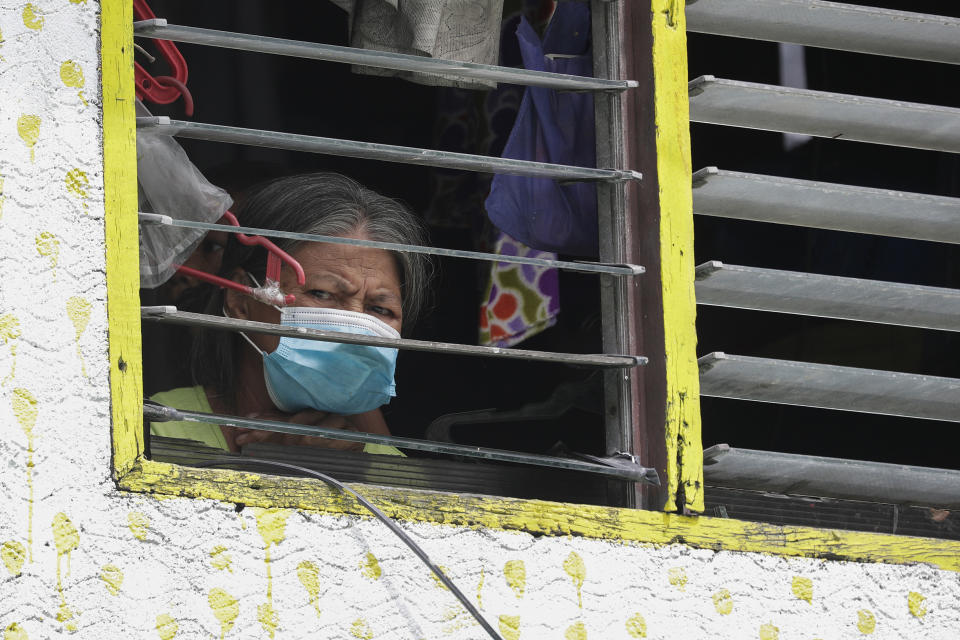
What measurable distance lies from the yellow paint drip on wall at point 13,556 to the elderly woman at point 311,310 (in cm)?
107

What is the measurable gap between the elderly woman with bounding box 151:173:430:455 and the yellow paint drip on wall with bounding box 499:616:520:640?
2.94 feet

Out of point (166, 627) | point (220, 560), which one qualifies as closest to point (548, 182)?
point (220, 560)

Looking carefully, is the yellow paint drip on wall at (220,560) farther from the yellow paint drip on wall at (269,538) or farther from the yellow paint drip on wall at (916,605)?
the yellow paint drip on wall at (916,605)

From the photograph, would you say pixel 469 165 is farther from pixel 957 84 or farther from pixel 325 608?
pixel 957 84

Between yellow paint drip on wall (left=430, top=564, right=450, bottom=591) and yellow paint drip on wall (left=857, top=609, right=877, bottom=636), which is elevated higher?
yellow paint drip on wall (left=430, top=564, right=450, bottom=591)

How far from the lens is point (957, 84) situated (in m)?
4.23

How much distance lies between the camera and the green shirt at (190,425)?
3.12 metres

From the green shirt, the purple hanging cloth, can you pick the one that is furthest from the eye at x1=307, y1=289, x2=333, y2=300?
the purple hanging cloth

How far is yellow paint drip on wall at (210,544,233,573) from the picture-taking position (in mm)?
2031

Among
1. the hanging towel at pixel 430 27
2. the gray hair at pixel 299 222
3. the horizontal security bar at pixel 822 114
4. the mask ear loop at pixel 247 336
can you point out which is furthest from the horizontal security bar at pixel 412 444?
the gray hair at pixel 299 222

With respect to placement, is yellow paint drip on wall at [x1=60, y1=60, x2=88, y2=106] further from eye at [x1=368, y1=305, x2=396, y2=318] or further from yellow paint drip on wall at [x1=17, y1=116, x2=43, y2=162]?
eye at [x1=368, y1=305, x2=396, y2=318]

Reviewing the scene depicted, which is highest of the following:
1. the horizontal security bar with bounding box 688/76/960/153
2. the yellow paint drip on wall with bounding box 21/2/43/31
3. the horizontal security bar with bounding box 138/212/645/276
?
the yellow paint drip on wall with bounding box 21/2/43/31

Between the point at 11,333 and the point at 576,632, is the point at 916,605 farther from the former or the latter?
the point at 11,333

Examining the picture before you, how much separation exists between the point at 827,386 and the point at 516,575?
790 mm
